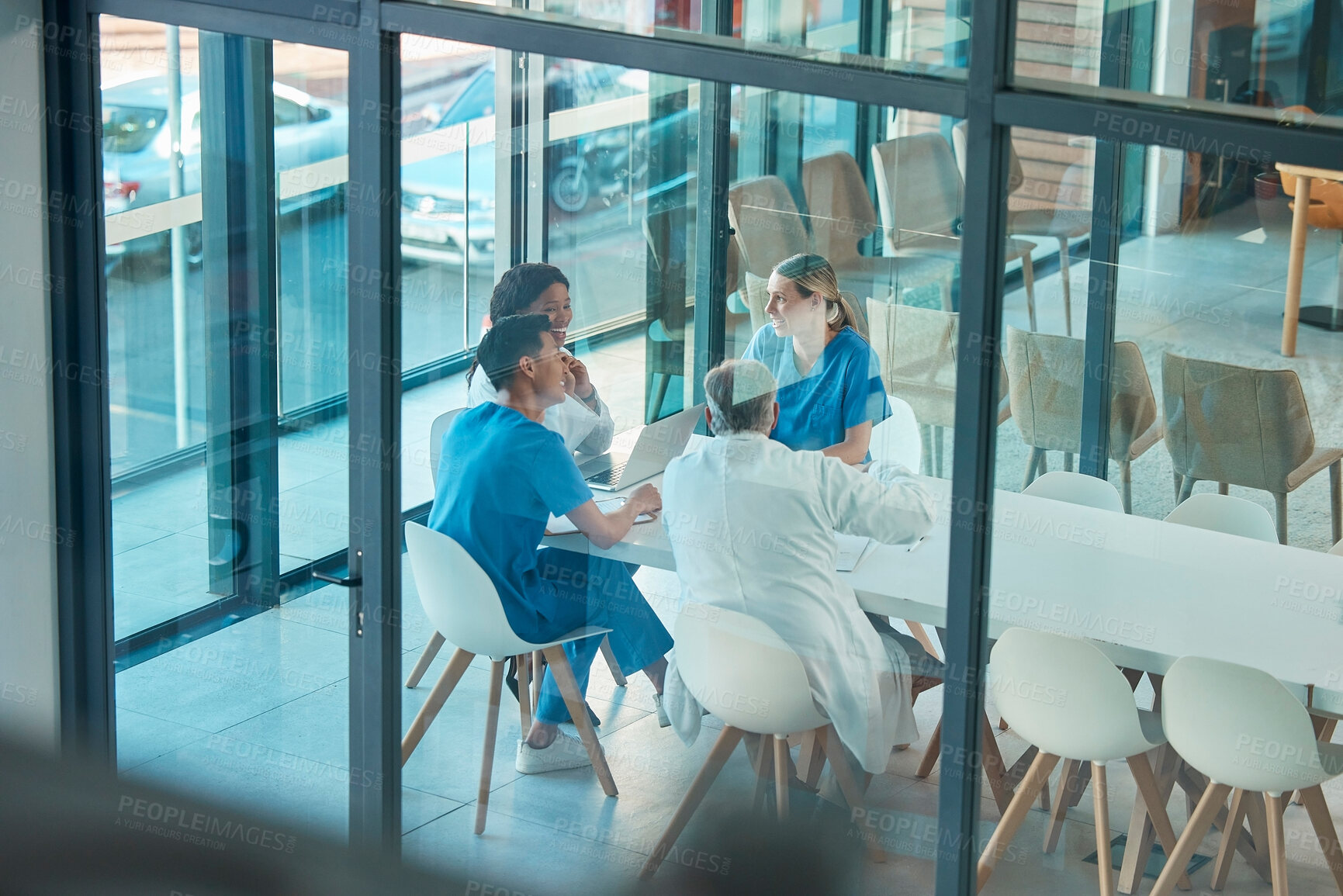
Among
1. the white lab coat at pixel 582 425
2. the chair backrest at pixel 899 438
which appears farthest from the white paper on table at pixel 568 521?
the chair backrest at pixel 899 438

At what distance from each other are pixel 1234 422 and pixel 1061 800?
2.39ft

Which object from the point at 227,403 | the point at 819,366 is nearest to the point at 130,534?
the point at 227,403

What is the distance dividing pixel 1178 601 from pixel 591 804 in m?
1.30

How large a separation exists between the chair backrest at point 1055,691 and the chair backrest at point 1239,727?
0.12 metres

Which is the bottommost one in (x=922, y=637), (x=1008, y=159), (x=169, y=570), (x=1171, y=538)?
(x=169, y=570)

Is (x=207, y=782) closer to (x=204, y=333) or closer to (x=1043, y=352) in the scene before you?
(x=1043, y=352)

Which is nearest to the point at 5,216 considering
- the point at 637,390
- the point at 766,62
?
the point at 637,390

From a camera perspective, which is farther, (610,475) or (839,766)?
(610,475)

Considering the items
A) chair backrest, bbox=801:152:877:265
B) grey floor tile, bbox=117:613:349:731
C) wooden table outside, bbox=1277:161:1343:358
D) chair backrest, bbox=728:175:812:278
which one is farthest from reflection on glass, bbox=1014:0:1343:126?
grey floor tile, bbox=117:613:349:731

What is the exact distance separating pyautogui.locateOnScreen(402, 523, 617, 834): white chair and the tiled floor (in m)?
0.03

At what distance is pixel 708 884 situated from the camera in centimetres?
33

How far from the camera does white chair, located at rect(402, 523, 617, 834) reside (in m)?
2.97

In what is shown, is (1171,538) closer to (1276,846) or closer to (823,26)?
(1276,846)

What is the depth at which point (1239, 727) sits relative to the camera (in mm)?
2262
